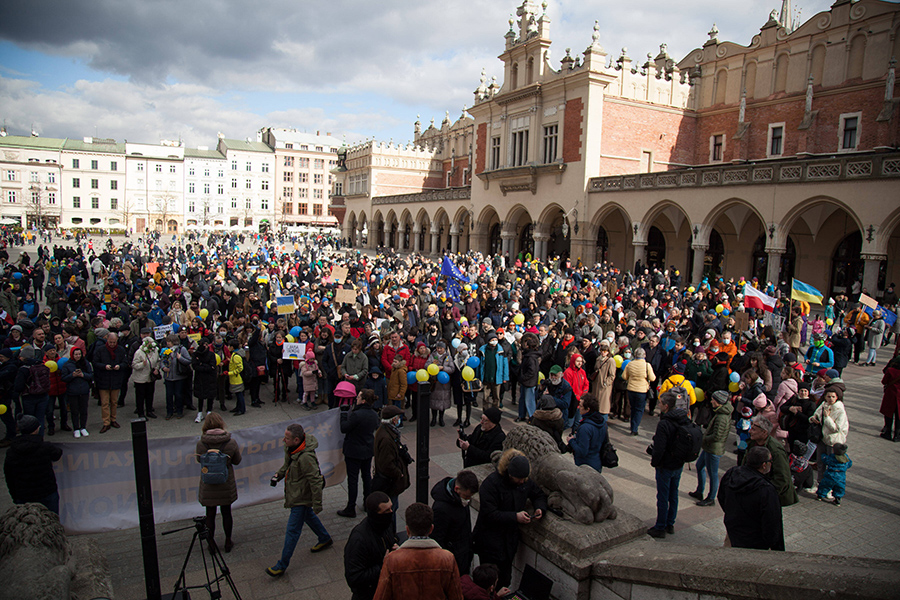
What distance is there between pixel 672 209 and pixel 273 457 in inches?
1014

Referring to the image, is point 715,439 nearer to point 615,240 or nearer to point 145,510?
point 145,510

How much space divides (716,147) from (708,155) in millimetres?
577

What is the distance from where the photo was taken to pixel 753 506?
454 cm

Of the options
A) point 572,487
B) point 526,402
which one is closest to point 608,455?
point 572,487

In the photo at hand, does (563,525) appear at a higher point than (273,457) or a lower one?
higher

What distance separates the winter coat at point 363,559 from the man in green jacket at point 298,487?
1.49 m

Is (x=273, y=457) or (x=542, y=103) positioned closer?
(x=273, y=457)

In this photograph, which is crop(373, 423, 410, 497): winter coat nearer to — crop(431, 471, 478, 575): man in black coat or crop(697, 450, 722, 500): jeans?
crop(431, 471, 478, 575): man in black coat

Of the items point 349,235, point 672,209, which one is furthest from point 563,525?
point 349,235

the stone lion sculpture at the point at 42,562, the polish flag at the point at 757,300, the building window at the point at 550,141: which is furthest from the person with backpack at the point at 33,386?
the building window at the point at 550,141

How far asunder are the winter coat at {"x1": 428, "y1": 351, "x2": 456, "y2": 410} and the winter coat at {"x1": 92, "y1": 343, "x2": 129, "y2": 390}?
5331 millimetres

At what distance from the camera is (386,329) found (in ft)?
37.6

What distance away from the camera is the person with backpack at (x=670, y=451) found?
19.1 ft

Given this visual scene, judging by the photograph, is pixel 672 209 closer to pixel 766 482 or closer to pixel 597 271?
pixel 597 271
